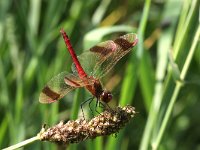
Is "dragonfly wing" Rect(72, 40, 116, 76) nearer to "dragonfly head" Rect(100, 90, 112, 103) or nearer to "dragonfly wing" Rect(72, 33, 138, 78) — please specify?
"dragonfly wing" Rect(72, 33, 138, 78)

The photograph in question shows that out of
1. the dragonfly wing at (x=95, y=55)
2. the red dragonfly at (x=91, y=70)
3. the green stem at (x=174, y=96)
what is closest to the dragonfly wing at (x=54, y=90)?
the red dragonfly at (x=91, y=70)

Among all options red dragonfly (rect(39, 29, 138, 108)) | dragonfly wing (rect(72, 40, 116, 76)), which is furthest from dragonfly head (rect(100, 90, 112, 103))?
dragonfly wing (rect(72, 40, 116, 76))

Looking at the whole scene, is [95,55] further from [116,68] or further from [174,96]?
[116,68]

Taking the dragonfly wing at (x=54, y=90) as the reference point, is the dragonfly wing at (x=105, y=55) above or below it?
above

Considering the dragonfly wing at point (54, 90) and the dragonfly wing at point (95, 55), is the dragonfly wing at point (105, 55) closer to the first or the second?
the dragonfly wing at point (95, 55)

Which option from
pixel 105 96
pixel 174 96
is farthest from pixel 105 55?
pixel 174 96

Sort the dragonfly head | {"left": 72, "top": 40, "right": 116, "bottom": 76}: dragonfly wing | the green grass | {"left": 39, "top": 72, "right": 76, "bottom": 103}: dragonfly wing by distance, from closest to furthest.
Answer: {"left": 39, "top": 72, "right": 76, "bottom": 103}: dragonfly wing
the dragonfly head
{"left": 72, "top": 40, "right": 116, "bottom": 76}: dragonfly wing
the green grass

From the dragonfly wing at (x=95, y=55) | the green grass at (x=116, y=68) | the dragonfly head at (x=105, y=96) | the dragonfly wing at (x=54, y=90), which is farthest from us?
the green grass at (x=116, y=68)

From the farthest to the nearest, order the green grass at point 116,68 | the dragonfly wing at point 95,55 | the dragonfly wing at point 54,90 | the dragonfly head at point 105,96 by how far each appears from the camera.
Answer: the green grass at point 116,68
the dragonfly wing at point 95,55
the dragonfly head at point 105,96
the dragonfly wing at point 54,90
